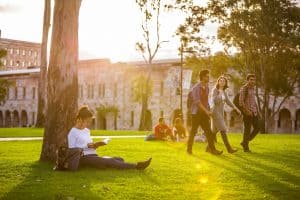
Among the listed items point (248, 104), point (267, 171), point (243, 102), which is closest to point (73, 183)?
point (267, 171)

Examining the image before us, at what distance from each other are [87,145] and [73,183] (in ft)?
4.78

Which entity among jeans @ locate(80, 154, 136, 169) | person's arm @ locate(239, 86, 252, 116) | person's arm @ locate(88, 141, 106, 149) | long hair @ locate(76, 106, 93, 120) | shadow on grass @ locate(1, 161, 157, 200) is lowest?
shadow on grass @ locate(1, 161, 157, 200)

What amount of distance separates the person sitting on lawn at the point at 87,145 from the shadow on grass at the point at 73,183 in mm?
114

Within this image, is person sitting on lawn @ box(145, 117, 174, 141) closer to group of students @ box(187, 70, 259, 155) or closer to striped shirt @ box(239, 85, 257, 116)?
group of students @ box(187, 70, 259, 155)

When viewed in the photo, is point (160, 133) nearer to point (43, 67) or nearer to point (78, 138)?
point (78, 138)

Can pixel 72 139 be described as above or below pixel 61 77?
below

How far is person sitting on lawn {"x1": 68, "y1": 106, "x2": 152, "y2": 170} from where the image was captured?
26.1 feet

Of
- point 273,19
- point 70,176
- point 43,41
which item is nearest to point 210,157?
point 70,176

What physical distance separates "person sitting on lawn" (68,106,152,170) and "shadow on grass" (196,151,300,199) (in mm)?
1643

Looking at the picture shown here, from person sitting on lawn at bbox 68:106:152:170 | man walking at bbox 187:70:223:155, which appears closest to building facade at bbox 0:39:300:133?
man walking at bbox 187:70:223:155

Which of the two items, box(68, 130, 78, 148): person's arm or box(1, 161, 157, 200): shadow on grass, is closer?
box(1, 161, 157, 200): shadow on grass

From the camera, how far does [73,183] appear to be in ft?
22.0

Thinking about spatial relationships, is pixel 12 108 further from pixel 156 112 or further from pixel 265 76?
pixel 265 76

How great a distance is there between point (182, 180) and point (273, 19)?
85.7 feet
